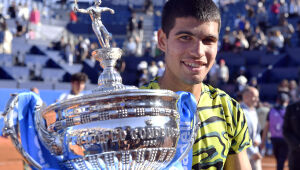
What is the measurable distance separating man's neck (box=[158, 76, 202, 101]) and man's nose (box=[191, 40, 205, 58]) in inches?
6.7

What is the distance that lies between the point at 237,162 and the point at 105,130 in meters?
0.66

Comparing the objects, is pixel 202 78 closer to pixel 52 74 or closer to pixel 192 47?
pixel 192 47

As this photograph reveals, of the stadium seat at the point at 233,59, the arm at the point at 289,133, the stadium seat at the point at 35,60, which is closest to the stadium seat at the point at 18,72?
the stadium seat at the point at 35,60

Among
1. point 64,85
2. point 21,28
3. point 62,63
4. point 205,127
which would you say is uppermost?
point 21,28

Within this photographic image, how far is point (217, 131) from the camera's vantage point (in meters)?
1.67

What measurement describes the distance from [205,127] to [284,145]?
5.93 meters

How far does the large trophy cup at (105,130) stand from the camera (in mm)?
1236

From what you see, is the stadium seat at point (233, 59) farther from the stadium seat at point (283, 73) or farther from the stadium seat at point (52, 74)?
the stadium seat at point (52, 74)

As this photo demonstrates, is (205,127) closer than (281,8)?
Yes

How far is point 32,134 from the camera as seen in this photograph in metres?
1.24

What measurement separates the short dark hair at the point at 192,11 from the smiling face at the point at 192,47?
0.01 m

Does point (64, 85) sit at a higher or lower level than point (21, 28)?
lower

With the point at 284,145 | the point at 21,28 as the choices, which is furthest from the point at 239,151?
the point at 21,28

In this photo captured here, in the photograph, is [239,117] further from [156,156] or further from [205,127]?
[156,156]
